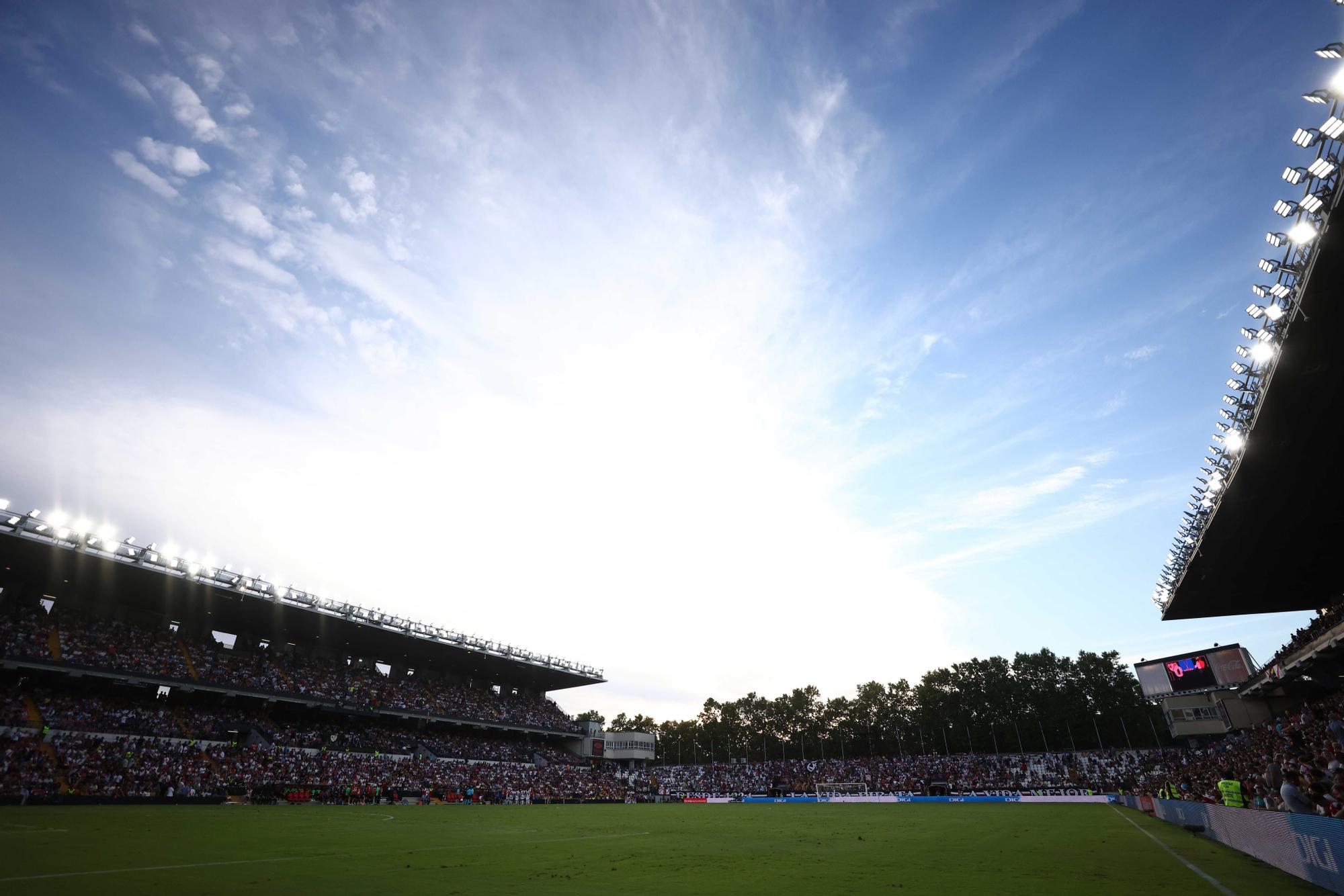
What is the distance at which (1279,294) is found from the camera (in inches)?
731

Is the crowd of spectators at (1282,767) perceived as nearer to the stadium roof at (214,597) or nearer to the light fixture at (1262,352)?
the light fixture at (1262,352)

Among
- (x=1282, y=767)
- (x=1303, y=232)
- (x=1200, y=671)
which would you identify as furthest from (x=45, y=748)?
(x=1200, y=671)

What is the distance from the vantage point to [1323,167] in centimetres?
1515

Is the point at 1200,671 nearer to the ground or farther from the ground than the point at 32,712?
farther from the ground

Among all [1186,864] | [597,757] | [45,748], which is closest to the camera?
[1186,864]

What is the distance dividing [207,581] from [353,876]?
146 feet

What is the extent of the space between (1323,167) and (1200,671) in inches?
2404

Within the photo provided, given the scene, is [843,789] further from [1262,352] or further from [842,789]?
[1262,352]

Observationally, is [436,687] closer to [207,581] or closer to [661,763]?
[207,581]

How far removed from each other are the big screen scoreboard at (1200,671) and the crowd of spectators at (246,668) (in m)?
63.3

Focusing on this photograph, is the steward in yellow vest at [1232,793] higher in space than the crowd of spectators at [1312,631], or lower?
lower

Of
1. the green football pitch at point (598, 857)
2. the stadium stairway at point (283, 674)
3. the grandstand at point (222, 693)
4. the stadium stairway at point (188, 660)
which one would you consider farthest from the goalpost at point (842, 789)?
the stadium stairway at point (188, 660)

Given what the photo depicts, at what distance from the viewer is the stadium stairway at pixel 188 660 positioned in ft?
148

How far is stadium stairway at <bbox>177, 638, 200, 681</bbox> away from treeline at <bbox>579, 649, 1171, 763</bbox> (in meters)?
101
